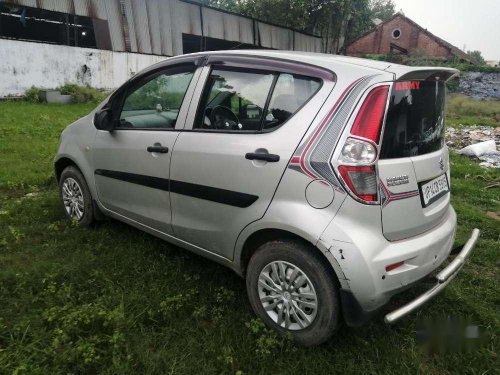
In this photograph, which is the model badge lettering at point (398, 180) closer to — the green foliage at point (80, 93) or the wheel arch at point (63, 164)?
the wheel arch at point (63, 164)

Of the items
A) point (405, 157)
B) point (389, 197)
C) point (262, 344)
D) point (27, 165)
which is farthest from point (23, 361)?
point (27, 165)

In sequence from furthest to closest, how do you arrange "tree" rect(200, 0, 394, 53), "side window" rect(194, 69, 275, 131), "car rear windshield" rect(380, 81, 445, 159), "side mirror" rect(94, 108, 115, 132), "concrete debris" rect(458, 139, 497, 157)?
"tree" rect(200, 0, 394, 53), "concrete debris" rect(458, 139, 497, 157), "side mirror" rect(94, 108, 115, 132), "side window" rect(194, 69, 275, 131), "car rear windshield" rect(380, 81, 445, 159)

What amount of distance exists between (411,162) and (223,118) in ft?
4.04

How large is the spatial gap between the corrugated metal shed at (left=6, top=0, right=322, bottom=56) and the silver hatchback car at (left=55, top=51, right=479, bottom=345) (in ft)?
45.2

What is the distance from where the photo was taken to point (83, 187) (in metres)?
3.65

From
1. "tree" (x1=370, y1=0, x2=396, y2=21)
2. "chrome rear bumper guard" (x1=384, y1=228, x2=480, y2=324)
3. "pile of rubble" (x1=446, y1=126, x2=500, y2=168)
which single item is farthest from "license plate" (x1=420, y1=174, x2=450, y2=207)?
"tree" (x1=370, y1=0, x2=396, y2=21)

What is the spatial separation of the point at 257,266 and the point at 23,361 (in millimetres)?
1385

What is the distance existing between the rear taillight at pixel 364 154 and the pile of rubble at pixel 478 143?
6.25 meters

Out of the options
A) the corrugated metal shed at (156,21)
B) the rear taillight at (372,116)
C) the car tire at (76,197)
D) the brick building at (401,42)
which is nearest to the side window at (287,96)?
the rear taillight at (372,116)

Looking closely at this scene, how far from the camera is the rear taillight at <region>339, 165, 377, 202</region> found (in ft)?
6.54

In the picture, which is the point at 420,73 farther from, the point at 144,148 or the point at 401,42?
the point at 401,42

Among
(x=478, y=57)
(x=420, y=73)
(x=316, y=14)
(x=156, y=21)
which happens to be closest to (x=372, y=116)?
(x=420, y=73)

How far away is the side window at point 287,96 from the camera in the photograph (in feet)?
7.33

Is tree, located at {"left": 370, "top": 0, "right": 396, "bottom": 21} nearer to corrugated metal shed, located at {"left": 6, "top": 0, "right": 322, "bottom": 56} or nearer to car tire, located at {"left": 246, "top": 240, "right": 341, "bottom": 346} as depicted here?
corrugated metal shed, located at {"left": 6, "top": 0, "right": 322, "bottom": 56}
